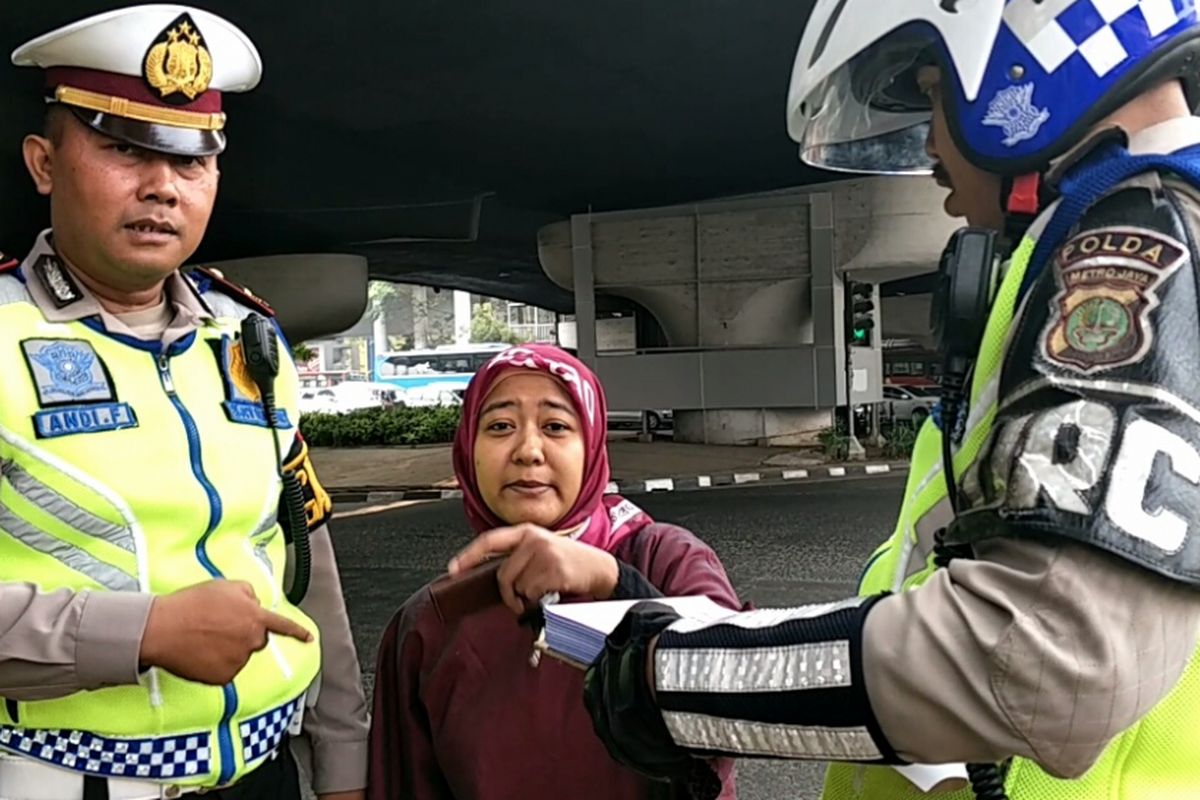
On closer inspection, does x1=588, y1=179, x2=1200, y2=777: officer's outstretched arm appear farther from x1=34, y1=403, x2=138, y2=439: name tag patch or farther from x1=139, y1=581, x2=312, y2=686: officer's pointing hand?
x1=34, y1=403, x2=138, y2=439: name tag patch

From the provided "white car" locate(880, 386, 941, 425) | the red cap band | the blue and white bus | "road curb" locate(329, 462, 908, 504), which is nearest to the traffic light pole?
"road curb" locate(329, 462, 908, 504)

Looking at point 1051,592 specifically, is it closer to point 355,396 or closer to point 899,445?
point 899,445

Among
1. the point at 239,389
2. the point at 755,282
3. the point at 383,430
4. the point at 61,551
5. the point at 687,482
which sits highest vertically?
the point at 755,282

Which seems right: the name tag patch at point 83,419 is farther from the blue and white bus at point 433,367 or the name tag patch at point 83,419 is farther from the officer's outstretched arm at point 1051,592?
the blue and white bus at point 433,367

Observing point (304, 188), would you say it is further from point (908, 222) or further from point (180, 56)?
point (180, 56)

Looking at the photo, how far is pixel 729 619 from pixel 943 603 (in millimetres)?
223

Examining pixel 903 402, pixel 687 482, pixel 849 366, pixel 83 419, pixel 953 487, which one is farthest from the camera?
pixel 903 402

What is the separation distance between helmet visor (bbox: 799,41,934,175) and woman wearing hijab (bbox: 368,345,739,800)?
632 mm

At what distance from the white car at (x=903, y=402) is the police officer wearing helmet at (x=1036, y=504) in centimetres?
2194

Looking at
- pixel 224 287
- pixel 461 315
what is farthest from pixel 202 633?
pixel 461 315

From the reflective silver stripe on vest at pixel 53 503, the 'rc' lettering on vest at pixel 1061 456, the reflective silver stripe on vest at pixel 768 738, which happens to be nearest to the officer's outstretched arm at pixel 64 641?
the reflective silver stripe on vest at pixel 53 503

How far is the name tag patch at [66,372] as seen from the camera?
156 cm

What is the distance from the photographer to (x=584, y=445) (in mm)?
1966

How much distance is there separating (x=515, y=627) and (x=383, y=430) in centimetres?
2066
